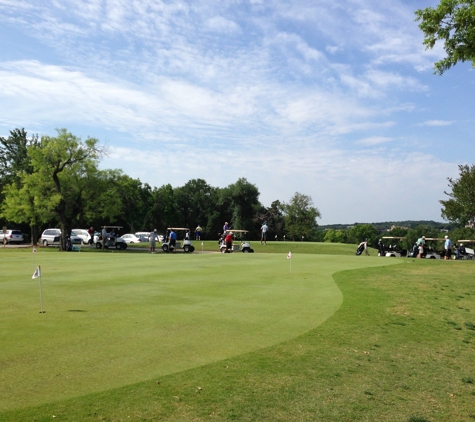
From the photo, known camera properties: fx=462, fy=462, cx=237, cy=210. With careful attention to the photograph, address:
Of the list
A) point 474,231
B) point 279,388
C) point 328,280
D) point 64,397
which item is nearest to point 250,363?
point 279,388

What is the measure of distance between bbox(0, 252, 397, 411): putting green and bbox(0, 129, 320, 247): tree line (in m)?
34.0

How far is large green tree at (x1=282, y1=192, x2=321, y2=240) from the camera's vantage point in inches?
4067

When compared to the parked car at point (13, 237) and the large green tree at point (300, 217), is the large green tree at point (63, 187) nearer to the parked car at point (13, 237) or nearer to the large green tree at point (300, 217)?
the parked car at point (13, 237)

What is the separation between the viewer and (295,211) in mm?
107562

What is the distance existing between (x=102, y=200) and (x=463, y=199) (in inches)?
1805

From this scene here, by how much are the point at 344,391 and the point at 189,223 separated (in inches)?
3667

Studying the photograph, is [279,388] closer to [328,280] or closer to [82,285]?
[82,285]

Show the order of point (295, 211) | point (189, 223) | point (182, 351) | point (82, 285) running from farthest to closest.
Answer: point (295, 211) → point (189, 223) → point (82, 285) → point (182, 351)

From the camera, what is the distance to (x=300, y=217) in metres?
107

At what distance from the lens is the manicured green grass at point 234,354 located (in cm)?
533

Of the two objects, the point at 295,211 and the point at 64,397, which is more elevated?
the point at 295,211

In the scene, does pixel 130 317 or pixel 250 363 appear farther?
pixel 130 317

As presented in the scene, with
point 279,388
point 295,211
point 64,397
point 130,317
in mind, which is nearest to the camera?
→ point 64,397

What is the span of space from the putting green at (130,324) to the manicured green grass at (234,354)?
0.03 meters
